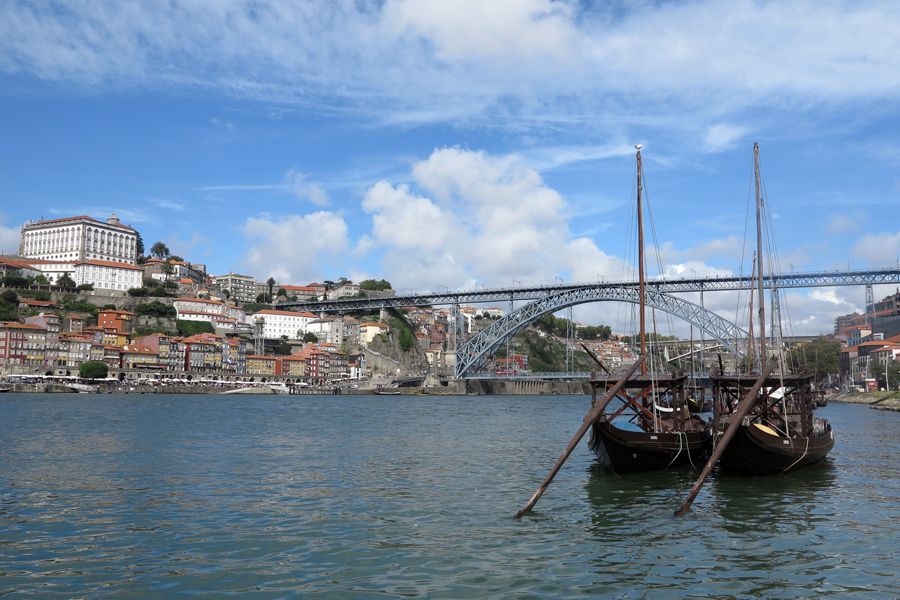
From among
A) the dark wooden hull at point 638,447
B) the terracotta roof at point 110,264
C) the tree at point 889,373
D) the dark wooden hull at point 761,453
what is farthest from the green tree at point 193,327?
the dark wooden hull at point 761,453

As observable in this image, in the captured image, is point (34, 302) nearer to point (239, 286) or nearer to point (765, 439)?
point (239, 286)

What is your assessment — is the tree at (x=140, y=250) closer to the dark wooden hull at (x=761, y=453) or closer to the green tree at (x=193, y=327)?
the green tree at (x=193, y=327)

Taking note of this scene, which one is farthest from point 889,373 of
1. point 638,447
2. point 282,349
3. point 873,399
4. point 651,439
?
point 282,349

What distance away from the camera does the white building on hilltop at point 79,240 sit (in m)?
89.1

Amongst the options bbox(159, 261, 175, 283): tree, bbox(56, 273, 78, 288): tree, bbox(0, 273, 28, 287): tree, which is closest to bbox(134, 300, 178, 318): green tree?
bbox(56, 273, 78, 288): tree

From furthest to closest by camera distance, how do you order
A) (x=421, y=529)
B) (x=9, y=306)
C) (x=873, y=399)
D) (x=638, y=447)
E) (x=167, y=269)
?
(x=167, y=269)
(x=9, y=306)
(x=873, y=399)
(x=638, y=447)
(x=421, y=529)

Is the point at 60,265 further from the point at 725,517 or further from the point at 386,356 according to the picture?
the point at 725,517

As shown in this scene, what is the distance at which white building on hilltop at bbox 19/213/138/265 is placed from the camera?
89062mm

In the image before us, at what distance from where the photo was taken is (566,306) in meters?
66.9

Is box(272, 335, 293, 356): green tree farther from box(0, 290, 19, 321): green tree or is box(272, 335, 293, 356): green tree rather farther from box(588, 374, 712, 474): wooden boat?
box(588, 374, 712, 474): wooden boat

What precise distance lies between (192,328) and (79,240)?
22.2 m

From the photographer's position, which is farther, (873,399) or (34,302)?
(34,302)

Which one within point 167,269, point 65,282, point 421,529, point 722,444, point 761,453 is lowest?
point 421,529

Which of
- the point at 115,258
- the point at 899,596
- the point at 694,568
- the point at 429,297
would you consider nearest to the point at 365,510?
the point at 694,568
